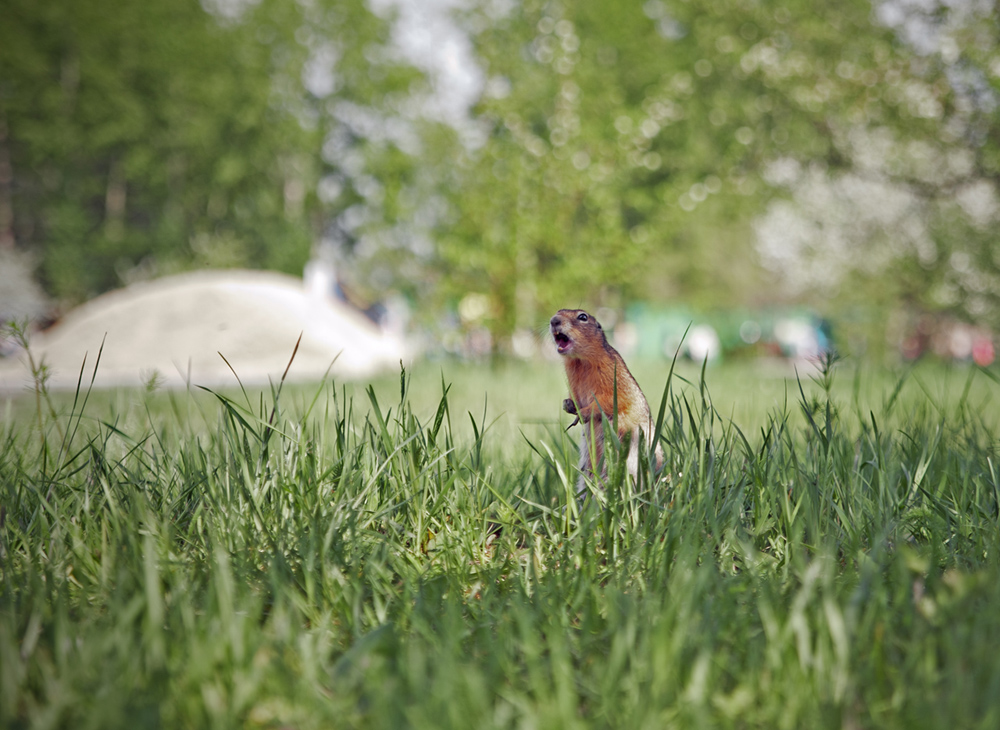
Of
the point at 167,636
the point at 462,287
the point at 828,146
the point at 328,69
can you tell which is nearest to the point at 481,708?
the point at 167,636

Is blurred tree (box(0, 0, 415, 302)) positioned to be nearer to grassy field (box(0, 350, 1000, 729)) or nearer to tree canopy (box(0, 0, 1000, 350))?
tree canopy (box(0, 0, 1000, 350))

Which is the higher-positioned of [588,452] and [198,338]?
[198,338]

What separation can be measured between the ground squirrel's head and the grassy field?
1.35ft

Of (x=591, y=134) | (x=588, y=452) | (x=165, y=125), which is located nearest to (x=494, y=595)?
(x=588, y=452)

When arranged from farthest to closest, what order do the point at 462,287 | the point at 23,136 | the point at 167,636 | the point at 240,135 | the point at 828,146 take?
1. the point at 240,135
2. the point at 23,136
3. the point at 828,146
4. the point at 462,287
5. the point at 167,636

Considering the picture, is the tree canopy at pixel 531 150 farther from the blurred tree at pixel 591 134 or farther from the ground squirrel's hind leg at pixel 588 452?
the ground squirrel's hind leg at pixel 588 452

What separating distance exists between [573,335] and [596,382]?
22cm

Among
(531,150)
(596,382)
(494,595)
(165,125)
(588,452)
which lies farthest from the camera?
(165,125)

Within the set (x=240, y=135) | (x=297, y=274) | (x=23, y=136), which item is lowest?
(x=297, y=274)

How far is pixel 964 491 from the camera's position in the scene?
229 cm

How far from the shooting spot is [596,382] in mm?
2803

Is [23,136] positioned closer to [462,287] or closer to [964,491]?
[462,287]

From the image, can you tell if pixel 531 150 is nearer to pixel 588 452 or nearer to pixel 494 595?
pixel 588 452

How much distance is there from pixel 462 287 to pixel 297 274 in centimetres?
2267
